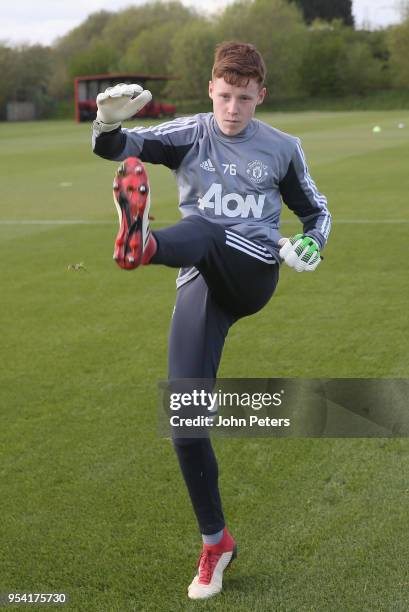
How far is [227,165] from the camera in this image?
3.68 m

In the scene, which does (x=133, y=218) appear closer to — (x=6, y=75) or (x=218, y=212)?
(x=218, y=212)

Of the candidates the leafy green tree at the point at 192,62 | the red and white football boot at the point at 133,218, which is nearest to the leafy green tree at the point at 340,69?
the leafy green tree at the point at 192,62

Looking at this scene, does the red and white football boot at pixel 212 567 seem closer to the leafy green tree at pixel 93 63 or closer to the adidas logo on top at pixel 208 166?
the adidas logo on top at pixel 208 166

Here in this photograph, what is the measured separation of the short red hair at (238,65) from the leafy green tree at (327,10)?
12010 cm

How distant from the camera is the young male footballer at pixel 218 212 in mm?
3490

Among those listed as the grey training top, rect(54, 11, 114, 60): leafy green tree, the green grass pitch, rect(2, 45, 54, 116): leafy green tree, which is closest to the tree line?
rect(2, 45, 54, 116): leafy green tree

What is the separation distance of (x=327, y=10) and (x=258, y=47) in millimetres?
29207

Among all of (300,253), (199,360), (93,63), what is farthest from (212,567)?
(93,63)

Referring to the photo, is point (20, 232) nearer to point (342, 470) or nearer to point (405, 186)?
point (405, 186)

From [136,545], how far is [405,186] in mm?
13939

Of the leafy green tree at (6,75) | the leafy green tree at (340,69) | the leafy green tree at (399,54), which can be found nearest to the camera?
the leafy green tree at (6,75)

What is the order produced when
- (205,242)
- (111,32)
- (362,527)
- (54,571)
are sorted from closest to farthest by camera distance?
(205,242) < (54,571) < (362,527) < (111,32)

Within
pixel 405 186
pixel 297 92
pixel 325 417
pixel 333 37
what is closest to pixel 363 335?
pixel 325 417

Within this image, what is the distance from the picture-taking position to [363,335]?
7.12m
